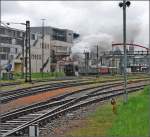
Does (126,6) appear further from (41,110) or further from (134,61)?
(134,61)

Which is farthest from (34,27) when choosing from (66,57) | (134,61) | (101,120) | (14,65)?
(101,120)

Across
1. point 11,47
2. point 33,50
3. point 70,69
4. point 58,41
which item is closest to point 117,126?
point 70,69

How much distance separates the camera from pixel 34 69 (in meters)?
124

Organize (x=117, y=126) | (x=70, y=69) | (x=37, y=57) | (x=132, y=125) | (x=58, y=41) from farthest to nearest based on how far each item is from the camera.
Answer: (x=58, y=41), (x=37, y=57), (x=70, y=69), (x=117, y=126), (x=132, y=125)

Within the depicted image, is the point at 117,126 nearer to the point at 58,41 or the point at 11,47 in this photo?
the point at 11,47

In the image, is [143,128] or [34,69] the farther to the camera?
[34,69]

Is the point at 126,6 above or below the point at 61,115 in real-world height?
above

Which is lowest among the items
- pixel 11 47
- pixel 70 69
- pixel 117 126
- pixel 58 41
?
pixel 117 126

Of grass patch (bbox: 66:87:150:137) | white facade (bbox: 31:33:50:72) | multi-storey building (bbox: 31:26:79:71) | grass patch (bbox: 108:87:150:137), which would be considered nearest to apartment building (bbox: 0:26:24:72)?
white facade (bbox: 31:33:50:72)

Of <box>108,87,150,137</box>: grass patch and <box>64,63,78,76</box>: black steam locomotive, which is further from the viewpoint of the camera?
<box>64,63,78,76</box>: black steam locomotive

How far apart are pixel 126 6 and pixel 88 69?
83.2 m

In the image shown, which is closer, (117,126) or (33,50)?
(117,126)

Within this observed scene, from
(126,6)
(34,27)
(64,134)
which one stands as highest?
(34,27)

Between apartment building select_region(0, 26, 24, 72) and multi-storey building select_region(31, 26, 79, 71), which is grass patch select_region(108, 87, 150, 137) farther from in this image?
multi-storey building select_region(31, 26, 79, 71)
